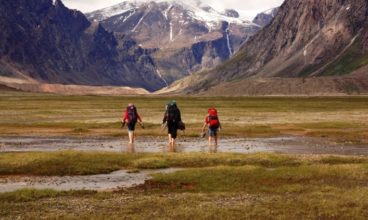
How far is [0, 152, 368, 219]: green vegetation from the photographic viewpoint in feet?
71.2

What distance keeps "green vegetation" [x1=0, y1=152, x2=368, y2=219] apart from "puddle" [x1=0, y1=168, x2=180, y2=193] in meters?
1.25

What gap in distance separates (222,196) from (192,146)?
26223 mm

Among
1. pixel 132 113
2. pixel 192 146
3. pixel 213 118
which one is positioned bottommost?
pixel 192 146

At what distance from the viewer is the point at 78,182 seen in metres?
30.3

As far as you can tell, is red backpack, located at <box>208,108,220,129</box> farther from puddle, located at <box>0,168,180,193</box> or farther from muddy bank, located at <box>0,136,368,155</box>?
puddle, located at <box>0,168,180,193</box>

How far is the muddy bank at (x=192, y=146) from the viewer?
47219 mm

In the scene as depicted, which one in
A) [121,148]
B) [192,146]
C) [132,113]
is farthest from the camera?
[192,146]

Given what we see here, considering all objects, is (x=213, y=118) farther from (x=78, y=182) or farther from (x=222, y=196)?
(x=222, y=196)

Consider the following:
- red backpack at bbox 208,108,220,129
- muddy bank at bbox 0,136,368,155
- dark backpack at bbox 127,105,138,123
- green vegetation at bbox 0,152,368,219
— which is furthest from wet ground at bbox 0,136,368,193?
red backpack at bbox 208,108,220,129

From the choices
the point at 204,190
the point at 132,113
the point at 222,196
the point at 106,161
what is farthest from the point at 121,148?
the point at 222,196

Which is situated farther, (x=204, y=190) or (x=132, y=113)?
(x=132, y=113)

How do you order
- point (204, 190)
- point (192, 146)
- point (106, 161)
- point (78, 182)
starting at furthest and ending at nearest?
1. point (192, 146)
2. point (106, 161)
3. point (78, 182)
4. point (204, 190)

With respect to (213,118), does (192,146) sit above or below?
below

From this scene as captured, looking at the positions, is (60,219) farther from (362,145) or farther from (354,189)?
(362,145)
